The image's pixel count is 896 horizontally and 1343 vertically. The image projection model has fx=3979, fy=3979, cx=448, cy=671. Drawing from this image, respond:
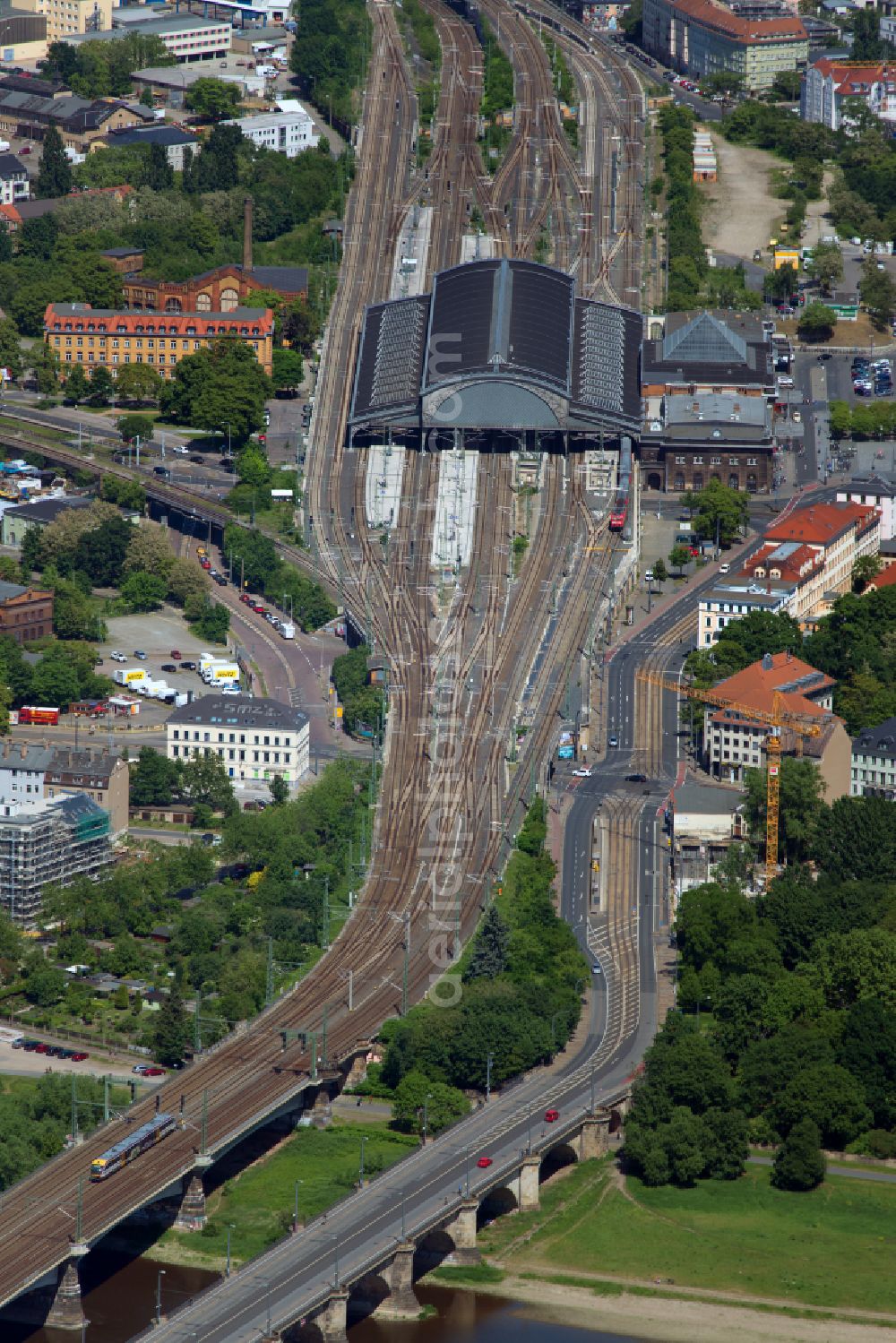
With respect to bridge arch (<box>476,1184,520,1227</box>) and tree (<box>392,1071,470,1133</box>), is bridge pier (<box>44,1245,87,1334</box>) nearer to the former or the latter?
bridge arch (<box>476,1184,520,1227</box>)

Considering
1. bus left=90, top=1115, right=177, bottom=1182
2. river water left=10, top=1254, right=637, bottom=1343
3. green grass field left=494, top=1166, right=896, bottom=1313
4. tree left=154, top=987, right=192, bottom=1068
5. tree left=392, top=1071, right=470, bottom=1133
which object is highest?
tree left=154, top=987, right=192, bottom=1068

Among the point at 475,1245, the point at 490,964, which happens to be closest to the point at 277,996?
the point at 490,964

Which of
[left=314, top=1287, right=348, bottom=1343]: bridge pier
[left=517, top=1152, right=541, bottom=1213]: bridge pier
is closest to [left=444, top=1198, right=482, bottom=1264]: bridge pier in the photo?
[left=517, top=1152, right=541, bottom=1213]: bridge pier

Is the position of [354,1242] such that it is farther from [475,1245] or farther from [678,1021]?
[678,1021]

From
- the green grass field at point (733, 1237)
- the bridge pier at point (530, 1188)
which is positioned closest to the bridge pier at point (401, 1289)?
the green grass field at point (733, 1237)

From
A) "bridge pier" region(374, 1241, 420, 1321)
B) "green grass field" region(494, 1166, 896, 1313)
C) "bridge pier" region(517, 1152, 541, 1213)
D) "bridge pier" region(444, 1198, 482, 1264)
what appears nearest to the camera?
"bridge pier" region(374, 1241, 420, 1321)

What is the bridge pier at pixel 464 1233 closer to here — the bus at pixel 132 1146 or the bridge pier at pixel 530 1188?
the bridge pier at pixel 530 1188
